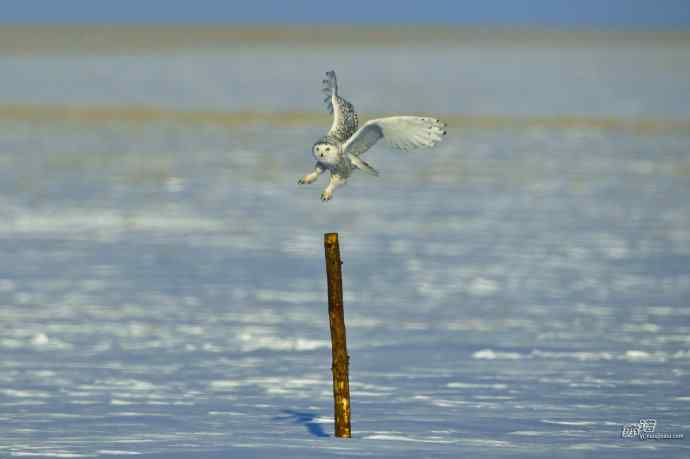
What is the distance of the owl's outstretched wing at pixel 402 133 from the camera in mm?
7477

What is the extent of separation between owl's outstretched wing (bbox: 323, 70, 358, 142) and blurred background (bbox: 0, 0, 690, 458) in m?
1.91

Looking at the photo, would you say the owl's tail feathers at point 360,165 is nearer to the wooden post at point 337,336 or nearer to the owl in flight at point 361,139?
the owl in flight at point 361,139

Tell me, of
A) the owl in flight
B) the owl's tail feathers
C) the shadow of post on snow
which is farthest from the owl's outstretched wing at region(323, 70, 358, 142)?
the shadow of post on snow

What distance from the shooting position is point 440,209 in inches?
908

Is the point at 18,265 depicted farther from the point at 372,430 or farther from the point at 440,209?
the point at 372,430

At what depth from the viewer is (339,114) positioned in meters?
7.63

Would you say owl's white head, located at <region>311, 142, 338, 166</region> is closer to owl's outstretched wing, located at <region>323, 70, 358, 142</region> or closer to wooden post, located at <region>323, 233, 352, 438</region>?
owl's outstretched wing, located at <region>323, 70, 358, 142</region>

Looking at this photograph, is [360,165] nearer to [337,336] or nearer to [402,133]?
[402,133]

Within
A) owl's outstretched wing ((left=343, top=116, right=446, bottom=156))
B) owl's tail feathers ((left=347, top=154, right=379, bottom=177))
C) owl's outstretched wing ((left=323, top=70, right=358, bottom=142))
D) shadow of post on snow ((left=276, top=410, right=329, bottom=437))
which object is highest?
owl's outstretched wing ((left=323, top=70, right=358, bottom=142))

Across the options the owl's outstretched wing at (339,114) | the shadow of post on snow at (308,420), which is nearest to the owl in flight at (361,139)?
the owl's outstretched wing at (339,114)


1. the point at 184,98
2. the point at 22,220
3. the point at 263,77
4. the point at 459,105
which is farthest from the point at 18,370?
the point at 263,77

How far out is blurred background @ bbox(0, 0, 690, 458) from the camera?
10195mm

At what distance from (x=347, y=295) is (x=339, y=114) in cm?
878

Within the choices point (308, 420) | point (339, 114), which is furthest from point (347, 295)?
point (339, 114)
